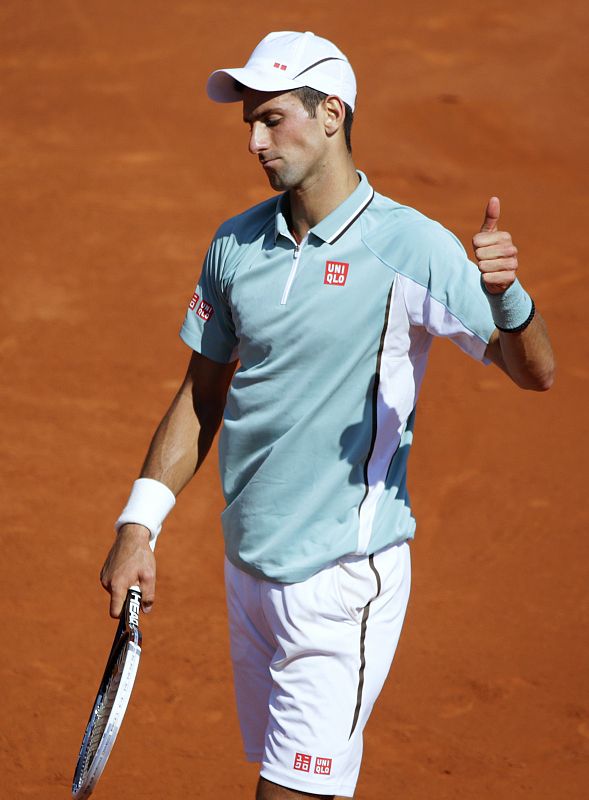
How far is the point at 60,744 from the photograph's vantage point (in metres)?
5.54

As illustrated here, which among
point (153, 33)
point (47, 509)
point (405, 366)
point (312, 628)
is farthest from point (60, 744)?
point (153, 33)

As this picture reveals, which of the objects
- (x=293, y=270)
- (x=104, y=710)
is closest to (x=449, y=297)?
(x=293, y=270)

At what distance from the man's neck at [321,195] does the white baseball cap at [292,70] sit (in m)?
0.22

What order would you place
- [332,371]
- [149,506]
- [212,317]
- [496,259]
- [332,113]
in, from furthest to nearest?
[212,317], [149,506], [332,113], [332,371], [496,259]

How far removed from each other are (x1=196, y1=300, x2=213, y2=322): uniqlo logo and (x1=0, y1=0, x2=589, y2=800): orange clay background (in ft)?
7.98

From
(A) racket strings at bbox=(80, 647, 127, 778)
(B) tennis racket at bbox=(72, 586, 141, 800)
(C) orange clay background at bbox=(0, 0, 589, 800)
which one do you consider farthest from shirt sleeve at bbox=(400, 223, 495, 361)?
(C) orange clay background at bbox=(0, 0, 589, 800)

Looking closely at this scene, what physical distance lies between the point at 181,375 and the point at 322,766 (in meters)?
5.13

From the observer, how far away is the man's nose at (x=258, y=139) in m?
3.45

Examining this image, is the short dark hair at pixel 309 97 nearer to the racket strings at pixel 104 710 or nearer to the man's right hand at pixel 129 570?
the man's right hand at pixel 129 570

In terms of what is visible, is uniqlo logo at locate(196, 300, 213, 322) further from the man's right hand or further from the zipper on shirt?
the man's right hand

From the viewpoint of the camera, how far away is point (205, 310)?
3.80 meters

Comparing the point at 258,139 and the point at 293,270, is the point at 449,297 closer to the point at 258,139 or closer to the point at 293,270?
the point at 293,270

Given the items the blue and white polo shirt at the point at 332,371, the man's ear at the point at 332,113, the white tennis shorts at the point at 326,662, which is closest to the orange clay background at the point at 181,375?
the white tennis shorts at the point at 326,662

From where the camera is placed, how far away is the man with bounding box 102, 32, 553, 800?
3.41 meters
